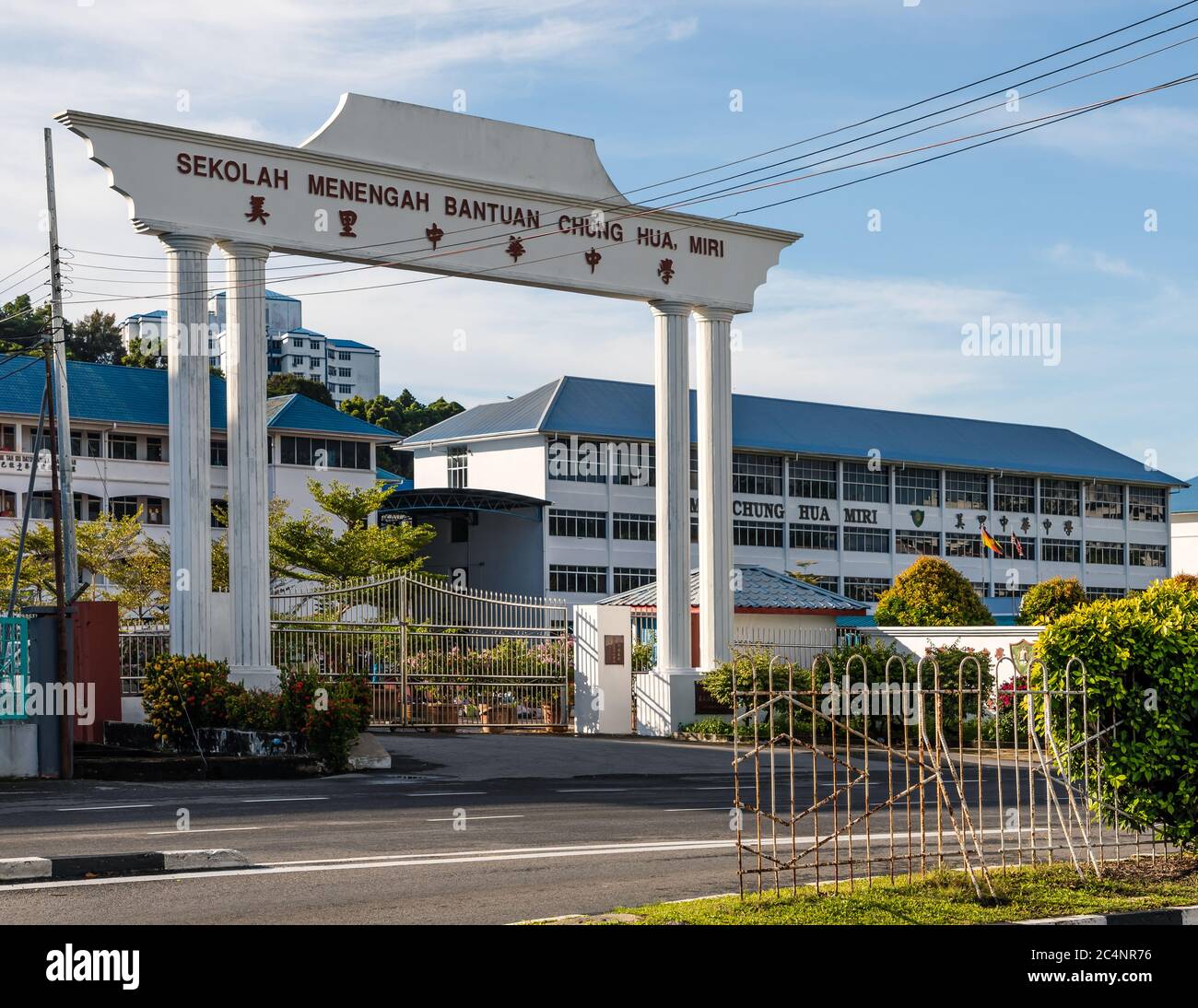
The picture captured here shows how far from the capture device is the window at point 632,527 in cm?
6325

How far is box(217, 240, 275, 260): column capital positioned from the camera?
21.4 meters

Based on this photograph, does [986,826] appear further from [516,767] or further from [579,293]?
[579,293]

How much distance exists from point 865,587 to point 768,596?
3912 centimetres

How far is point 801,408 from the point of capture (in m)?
69.8

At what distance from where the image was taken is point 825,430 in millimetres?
68938

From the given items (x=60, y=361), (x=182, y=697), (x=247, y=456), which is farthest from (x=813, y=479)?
(x=182, y=697)

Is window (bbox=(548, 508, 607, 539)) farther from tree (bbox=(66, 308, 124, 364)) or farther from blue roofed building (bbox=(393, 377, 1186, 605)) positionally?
tree (bbox=(66, 308, 124, 364))

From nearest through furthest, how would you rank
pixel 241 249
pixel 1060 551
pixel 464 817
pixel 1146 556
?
pixel 464 817 < pixel 241 249 < pixel 1060 551 < pixel 1146 556

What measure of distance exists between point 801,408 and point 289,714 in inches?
2056

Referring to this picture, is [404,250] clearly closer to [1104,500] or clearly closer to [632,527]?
[632,527]

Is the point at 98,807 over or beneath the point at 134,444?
beneath

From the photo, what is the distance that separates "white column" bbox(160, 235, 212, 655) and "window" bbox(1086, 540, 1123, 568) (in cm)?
6443

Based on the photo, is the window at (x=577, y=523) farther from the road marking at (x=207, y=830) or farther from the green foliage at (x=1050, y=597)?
the road marking at (x=207, y=830)
